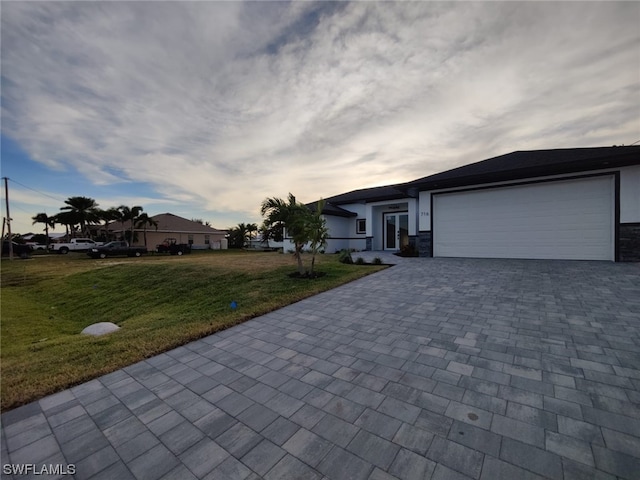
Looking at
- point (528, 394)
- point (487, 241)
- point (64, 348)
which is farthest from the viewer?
point (487, 241)

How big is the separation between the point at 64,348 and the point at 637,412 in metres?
6.56

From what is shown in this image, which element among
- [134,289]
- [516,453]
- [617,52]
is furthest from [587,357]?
[134,289]

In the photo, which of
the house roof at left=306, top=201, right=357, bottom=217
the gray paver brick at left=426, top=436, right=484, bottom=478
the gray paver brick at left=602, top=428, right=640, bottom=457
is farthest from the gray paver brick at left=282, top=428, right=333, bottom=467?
the house roof at left=306, top=201, right=357, bottom=217

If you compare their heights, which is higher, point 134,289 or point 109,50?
point 109,50

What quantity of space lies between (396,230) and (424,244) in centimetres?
372

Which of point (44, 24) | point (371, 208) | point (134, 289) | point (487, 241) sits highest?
point (44, 24)

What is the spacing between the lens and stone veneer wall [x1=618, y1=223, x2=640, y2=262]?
347 inches

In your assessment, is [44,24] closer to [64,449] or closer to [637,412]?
[64,449]

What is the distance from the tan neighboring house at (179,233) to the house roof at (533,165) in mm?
28413

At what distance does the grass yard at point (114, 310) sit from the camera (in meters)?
3.24

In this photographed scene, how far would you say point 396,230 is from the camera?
53.4 feet

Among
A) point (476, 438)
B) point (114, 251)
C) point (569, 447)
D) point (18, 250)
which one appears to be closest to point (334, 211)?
point (476, 438)

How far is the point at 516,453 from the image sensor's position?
5.74ft

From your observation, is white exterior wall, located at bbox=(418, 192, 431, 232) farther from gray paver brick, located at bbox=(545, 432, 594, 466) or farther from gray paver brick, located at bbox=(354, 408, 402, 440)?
gray paver brick, located at bbox=(354, 408, 402, 440)
